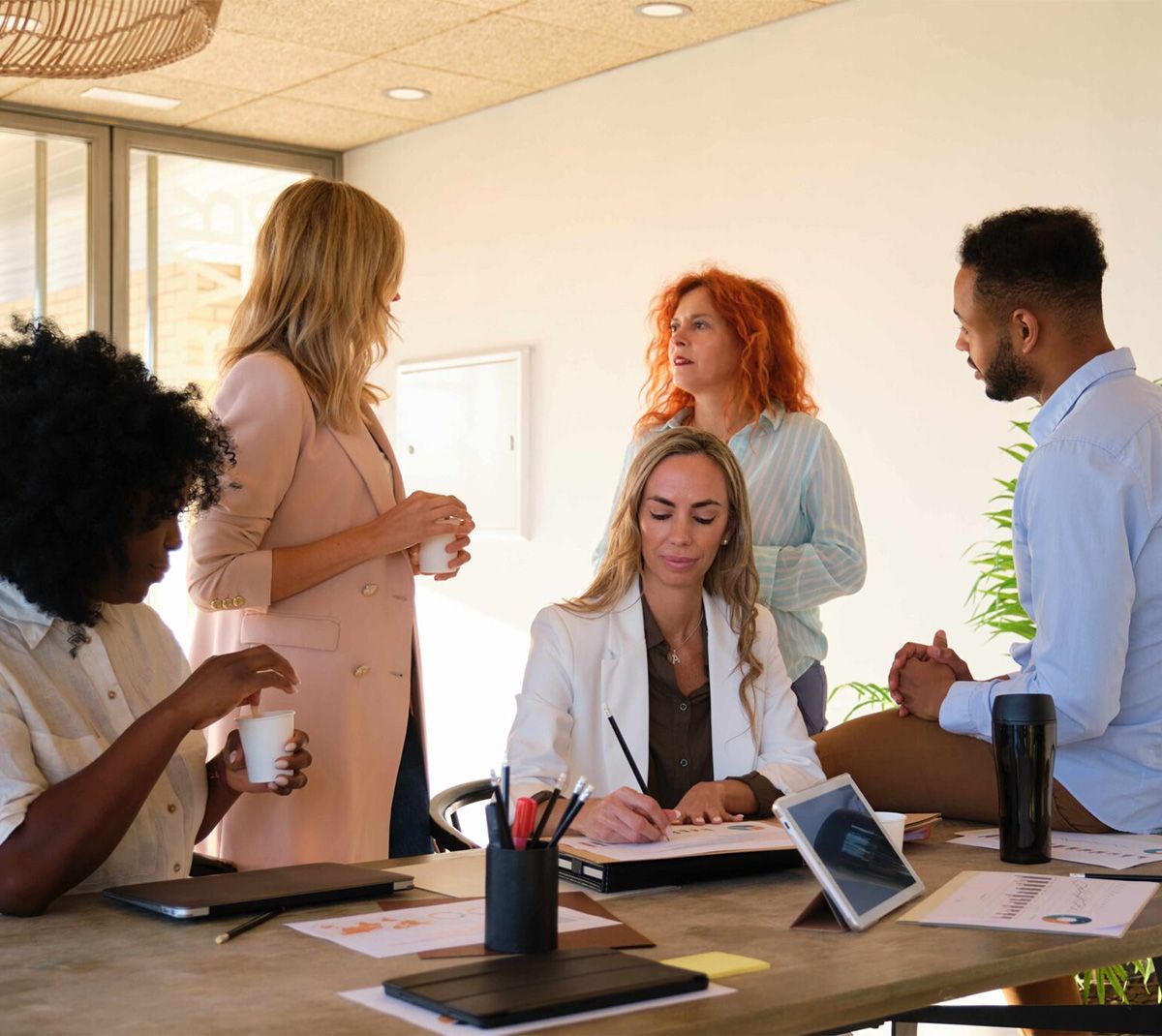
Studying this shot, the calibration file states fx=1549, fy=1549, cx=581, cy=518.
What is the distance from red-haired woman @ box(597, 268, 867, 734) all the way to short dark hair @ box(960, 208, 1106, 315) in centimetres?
82

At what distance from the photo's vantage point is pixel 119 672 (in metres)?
1.97

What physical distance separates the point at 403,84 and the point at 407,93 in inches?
5.1

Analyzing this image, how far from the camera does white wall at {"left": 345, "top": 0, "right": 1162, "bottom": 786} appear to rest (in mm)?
4320

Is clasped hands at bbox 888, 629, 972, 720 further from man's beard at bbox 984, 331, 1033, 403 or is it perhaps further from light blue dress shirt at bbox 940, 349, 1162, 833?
man's beard at bbox 984, 331, 1033, 403

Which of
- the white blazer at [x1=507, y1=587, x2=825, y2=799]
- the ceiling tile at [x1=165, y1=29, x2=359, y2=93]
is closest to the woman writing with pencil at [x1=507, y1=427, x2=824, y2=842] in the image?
the white blazer at [x1=507, y1=587, x2=825, y2=799]

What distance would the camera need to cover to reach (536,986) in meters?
1.28

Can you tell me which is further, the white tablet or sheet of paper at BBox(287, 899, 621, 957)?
the white tablet

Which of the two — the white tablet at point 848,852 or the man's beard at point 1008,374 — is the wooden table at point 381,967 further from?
the man's beard at point 1008,374

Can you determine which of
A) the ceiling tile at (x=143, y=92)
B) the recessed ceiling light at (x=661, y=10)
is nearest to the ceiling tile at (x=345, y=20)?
the recessed ceiling light at (x=661, y=10)

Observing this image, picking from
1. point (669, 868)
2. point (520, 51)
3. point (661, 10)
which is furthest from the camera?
point (520, 51)

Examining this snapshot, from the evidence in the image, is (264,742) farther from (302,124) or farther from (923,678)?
(302,124)

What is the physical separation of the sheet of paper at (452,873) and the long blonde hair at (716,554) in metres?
0.66

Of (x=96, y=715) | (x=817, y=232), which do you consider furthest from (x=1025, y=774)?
(x=817, y=232)

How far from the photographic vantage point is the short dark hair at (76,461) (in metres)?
1.81
